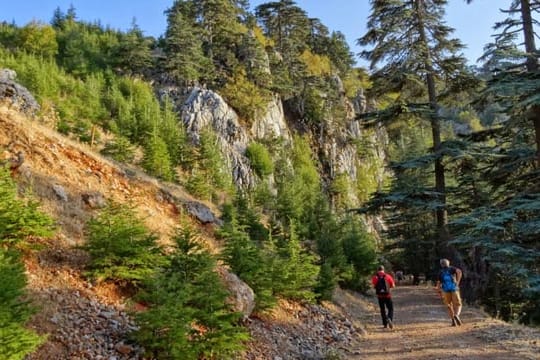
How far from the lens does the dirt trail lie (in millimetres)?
7164

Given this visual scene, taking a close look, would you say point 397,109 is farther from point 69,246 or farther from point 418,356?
point 69,246

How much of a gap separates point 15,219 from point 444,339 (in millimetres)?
8276

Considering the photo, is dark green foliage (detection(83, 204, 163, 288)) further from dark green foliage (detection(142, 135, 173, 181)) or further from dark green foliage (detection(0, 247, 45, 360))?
dark green foliage (detection(142, 135, 173, 181))

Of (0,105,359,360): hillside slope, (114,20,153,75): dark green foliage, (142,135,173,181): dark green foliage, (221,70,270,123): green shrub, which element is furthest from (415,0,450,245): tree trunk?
(114,20,153,75): dark green foliage

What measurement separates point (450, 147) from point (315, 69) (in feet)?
113

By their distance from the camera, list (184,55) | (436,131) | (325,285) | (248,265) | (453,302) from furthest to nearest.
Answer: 1. (184,55)
2. (436,131)
3. (325,285)
4. (453,302)
5. (248,265)

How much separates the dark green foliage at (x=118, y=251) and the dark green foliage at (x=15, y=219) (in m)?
0.72

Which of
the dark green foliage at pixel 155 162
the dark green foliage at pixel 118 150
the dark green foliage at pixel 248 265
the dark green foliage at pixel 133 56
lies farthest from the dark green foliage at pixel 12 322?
the dark green foliage at pixel 133 56

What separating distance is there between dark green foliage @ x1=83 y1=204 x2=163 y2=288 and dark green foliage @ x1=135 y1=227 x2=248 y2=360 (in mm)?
402

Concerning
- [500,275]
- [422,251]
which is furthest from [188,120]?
[500,275]

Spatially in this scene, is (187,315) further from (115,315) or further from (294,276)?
(294,276)

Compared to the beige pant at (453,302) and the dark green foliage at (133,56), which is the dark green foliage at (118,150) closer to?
the beige pant at (453,302)

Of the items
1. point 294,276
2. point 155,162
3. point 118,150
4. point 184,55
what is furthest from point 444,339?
point 184,55

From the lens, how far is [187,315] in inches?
195
